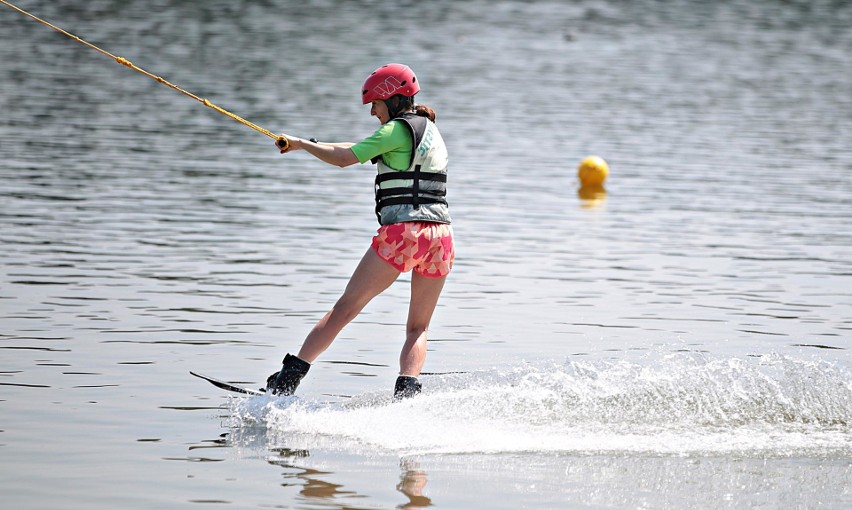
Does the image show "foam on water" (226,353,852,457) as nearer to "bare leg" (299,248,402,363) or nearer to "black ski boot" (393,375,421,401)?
"black ski boot" (393,375,421,401)

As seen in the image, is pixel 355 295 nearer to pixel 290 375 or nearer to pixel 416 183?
pixel 290 375

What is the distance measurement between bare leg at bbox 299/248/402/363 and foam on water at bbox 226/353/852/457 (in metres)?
0.37

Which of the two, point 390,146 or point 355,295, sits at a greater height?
point 390,146

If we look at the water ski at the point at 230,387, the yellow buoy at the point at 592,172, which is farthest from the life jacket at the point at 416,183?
the yellow buoy at the point at 592,172

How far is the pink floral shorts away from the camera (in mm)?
8164

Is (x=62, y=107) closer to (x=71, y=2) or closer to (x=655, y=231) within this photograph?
(x=655, y=231)

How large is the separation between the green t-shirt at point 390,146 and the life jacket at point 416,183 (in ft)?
0.12

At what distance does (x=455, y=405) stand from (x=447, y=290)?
472 centimetres

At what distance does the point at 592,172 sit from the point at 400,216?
12985mm

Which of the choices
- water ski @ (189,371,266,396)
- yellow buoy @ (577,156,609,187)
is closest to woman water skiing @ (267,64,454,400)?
water ski @ (189,371,266,396)

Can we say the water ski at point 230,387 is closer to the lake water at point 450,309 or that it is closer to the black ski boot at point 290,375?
the lake water at point 450,309

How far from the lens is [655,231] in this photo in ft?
54.6

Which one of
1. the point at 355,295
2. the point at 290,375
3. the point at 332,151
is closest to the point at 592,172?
the point at 355,295

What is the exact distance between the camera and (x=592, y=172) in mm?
20906
